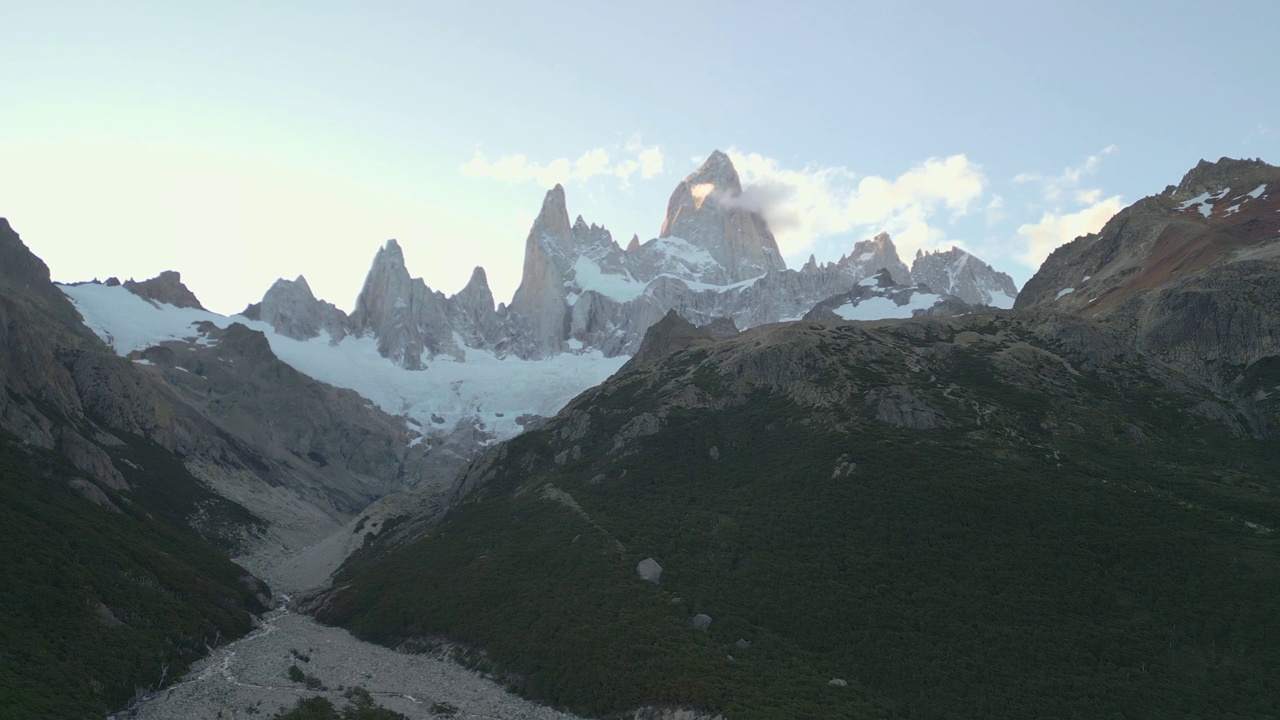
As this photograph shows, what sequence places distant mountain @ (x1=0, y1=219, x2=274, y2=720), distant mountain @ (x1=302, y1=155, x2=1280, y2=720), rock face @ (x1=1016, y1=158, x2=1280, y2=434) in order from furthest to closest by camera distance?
rock face @ (x1=1016, y1=158, x2=1280, y2=434), distant mountain @ (x1=302, y1=155, x2=1280, y2=720), distant mountain @ (x1=0, y1=219, x2=274, y2=720)

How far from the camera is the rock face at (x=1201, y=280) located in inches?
4272

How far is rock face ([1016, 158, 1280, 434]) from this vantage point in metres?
108

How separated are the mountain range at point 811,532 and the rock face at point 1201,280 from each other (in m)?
0.50

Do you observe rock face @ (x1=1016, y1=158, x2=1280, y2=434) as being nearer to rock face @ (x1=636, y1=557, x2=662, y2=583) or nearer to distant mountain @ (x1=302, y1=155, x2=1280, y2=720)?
distant mountain @ (x1=302, y1=155, x2=1280, y2=720)

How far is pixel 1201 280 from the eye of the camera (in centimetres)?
11956

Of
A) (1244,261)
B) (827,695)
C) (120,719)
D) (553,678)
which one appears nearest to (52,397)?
(120,719)

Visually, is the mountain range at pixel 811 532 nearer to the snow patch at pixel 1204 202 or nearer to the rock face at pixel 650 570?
the rock face at pixel 650 570

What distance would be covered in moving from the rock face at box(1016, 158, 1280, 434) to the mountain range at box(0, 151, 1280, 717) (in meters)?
0.50

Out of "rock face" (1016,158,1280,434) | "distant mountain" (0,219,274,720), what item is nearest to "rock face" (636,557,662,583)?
"distant mountain" (0,219,274,720)

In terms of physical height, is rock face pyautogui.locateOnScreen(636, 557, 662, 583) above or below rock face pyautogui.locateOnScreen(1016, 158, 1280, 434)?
below

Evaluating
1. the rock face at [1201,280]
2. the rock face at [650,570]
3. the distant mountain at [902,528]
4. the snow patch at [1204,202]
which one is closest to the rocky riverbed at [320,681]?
the distant mountain at [902,528]

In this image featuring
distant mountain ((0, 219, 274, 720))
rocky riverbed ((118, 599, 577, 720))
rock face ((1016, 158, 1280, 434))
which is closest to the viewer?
distant mountain ((0, 219, 274, 720))

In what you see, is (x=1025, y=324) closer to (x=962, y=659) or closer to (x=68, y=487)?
(x=962, y=659)

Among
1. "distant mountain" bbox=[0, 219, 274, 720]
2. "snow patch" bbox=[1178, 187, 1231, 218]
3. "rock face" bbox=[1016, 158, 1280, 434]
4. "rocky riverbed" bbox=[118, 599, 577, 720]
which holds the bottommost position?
"rocky riverbed" bbox=[118, 599, 577, 720]
